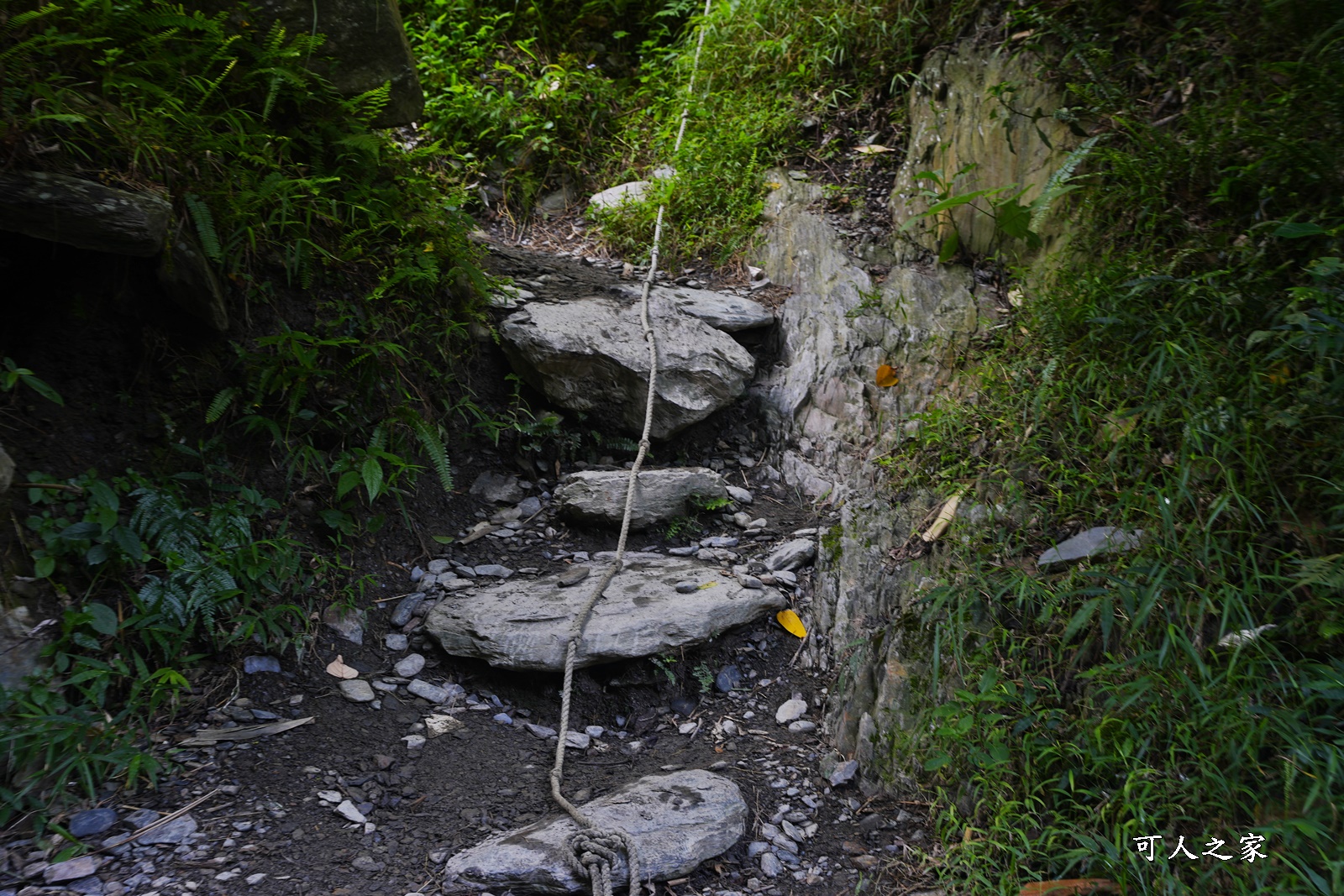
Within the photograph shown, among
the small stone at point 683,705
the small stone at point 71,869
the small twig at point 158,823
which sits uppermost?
the small stone at point 71,869

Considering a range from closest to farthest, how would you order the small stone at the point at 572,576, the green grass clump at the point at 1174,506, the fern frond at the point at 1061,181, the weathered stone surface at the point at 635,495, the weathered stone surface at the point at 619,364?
1. the green grass clump at the point at 1174,506
2. the fern frond at the point at 1061,181
3. the small stone at the point at 572,576
4. the weathered stone surface at the point at 635,495
5. the weathered stone surface at the point at 619,364

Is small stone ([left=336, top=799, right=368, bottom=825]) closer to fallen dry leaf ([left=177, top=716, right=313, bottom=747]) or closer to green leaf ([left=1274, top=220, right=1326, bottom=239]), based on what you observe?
fallen dry leaf ([left=177, top=716, right=313, bottom=747])

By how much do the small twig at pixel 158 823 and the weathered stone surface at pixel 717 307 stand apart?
3.08m

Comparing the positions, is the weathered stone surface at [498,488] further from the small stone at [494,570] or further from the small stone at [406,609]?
the small stone at [406,609]

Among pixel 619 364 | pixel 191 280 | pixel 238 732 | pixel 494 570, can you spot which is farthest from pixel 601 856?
pixel 191 280

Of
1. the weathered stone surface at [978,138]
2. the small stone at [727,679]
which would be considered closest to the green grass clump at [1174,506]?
the weathered stone surface at [978,138]

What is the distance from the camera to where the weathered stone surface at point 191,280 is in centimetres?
270

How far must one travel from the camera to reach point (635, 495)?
11.7 feet

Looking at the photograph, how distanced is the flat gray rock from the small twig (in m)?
2.70

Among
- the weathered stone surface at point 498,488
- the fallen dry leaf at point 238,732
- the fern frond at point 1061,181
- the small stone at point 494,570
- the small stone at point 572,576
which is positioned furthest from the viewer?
the weathered stone surface at point 498,488

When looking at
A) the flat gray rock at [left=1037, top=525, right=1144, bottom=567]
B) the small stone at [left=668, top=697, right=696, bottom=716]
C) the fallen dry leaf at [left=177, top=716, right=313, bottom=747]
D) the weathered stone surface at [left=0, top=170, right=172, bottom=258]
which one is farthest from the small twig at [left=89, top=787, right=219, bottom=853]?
the flat gray rock at [left=1037, top=525, right=1144, bottom=567]

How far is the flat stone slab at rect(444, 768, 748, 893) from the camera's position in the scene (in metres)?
2.10

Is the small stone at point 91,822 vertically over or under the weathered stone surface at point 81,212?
under

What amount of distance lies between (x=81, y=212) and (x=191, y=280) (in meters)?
0.43
